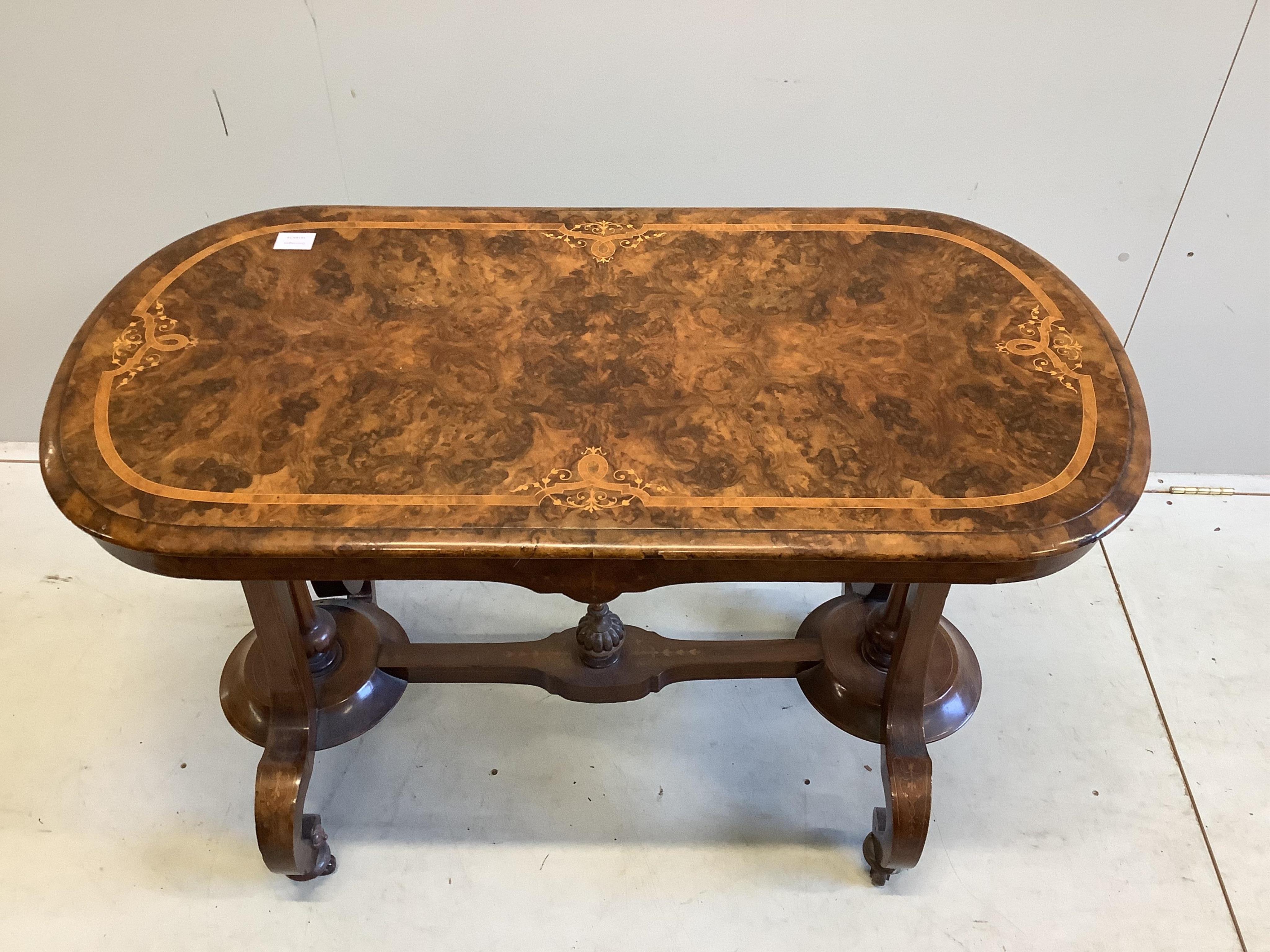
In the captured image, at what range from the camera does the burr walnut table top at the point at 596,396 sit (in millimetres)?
1171

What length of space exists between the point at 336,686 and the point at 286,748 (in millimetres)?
237

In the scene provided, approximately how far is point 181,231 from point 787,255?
1383 millimetres

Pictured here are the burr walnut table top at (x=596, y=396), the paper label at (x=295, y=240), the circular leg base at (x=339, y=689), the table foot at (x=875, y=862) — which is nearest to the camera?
the burr walnut table top at (x=596, y=396)

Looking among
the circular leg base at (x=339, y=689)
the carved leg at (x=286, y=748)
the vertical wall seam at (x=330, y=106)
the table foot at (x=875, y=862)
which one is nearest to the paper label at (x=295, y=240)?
the vertical wall seam at (x=330, y=106)

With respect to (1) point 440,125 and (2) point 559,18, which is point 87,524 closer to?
(1) point 440,125

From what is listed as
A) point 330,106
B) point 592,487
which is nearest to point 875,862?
point 592,487

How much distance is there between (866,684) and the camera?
1932 mm

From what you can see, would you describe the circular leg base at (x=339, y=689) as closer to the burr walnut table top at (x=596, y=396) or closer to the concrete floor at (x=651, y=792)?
the concrete floor at (x=651, y=792)

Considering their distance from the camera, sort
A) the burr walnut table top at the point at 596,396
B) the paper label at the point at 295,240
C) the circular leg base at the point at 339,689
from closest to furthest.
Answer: the burr walnut table top at the point at 596,396
the paper label at the point at 295,240
the circular leg base at the point at 339,689

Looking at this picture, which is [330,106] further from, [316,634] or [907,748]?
[907,748]

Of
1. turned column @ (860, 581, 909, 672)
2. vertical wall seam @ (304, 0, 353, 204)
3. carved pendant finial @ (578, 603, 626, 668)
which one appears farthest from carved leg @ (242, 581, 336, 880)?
turned column @ (860, 581, 909, 672)

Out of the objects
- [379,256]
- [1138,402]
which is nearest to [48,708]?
[379,256]

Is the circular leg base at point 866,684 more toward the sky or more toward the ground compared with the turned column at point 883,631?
more toward the ground

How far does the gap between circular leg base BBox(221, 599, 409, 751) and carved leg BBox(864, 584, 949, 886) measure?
1.00 metres
